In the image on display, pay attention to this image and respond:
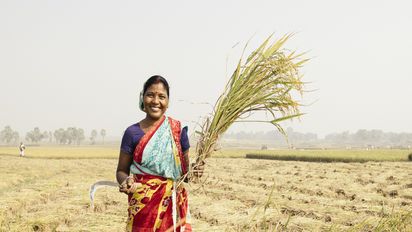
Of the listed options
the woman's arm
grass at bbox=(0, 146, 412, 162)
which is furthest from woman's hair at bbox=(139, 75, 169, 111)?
grass at bbox=(0, 146, 412, 162)

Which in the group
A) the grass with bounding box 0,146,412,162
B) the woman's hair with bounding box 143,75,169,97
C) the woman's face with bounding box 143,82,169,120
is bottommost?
the grass with bounding box 0,146,412,162

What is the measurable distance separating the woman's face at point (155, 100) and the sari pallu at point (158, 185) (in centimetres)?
9

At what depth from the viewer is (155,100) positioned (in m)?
2.61

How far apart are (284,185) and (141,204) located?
9.45 m

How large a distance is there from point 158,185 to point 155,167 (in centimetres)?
11

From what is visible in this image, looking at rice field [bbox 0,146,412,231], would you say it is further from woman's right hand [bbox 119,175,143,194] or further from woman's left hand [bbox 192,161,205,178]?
woman's right hand [bbox 119,175,143,194]

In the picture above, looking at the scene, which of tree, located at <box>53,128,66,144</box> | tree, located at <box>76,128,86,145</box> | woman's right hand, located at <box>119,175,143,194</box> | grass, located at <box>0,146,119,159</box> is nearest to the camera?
woman's right hand, located at <box>119,175,143,194</box>

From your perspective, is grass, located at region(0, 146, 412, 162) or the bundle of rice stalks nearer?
the bundle of rice stalks

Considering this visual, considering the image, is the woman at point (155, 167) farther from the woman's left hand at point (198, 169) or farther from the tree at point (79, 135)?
the tree at point (79, 135)

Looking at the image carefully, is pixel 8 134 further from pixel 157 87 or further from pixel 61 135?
pixel 157 87

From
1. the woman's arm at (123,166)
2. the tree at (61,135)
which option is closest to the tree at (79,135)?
the tree at (61,135)

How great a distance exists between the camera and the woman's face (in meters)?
2.62

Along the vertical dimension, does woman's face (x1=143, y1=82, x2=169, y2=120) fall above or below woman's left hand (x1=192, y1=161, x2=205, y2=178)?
above

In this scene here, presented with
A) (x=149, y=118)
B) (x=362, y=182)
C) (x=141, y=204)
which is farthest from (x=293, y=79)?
(x=362, y=182)
